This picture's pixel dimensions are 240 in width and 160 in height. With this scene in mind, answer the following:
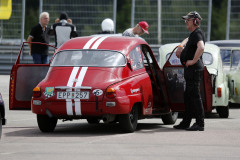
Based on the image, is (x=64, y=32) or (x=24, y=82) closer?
(x=24, y=82)

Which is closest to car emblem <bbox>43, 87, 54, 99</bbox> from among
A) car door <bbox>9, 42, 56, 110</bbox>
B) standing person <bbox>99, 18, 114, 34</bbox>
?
car door <bbox>9, 42, 56, 110</bbox>

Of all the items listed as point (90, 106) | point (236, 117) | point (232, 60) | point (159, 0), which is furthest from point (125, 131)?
point (159, 0)

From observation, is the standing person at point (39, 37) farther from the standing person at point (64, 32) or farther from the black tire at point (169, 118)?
the black tire at point (169, 118)

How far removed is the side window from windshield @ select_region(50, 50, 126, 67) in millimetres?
258

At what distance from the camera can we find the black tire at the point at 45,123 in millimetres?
11852

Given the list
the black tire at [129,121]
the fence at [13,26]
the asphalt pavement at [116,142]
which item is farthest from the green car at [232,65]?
the fence at [13,26]

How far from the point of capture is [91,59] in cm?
1203

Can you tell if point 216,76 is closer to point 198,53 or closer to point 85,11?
point 198,53

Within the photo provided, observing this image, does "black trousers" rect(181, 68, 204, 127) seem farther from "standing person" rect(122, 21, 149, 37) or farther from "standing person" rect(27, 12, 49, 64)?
"standing person" rect(27, 12, 49, 64)

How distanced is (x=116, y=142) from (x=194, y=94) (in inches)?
90.2

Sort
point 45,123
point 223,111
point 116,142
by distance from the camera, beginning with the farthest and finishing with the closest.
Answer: point 223,111, point 45,123, point 116,142

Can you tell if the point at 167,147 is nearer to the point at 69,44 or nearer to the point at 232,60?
the point at 69,44

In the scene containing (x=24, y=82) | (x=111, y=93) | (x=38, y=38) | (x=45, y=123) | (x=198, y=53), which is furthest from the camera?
(x=38, y=38)

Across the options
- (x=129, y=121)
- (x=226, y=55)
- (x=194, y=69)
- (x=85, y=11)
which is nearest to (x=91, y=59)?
(x=129, y=121)
